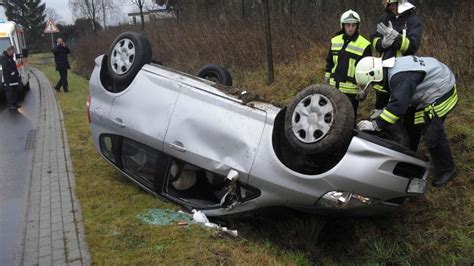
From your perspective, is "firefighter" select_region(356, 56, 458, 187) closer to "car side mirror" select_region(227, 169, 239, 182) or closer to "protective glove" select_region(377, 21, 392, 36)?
"protective glove" select_region(377, 21, 392, 36)

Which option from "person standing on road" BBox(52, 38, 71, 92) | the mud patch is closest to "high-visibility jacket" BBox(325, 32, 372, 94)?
the mud patch

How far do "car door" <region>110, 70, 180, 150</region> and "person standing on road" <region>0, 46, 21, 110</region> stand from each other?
8977 mm

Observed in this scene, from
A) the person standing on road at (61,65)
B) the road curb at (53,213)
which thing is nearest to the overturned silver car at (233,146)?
the road curb at (53,213)

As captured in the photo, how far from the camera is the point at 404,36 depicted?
4559mm

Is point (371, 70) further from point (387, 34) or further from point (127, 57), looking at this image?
point (127, 57)

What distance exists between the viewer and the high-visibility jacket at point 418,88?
3.81m

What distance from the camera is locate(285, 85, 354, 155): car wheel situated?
3.51m

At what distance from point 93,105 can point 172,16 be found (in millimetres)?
13523

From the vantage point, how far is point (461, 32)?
273 inches

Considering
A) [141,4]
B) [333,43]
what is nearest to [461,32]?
[333,43]

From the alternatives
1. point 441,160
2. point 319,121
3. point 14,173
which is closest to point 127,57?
point 319,121

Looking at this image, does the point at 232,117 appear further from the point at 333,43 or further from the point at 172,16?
the point at 172,16

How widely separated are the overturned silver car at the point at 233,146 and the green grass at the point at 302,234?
386mm

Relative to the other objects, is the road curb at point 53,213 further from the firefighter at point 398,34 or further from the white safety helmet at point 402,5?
the white safety helmet at point 402,5
